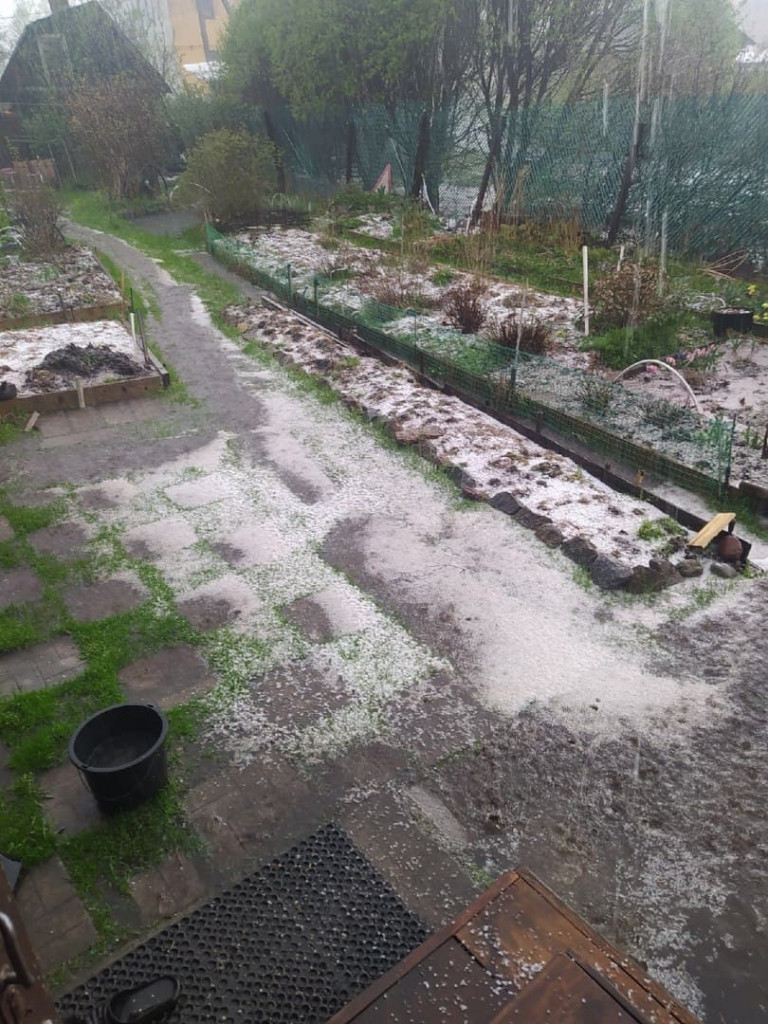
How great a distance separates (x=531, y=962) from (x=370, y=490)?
4508 mm

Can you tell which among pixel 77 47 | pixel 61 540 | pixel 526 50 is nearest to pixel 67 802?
pixel 61 540

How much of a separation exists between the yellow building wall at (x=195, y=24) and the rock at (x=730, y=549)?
46.4 meters

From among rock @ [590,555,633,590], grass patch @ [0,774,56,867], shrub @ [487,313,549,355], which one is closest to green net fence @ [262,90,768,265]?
shrub @ [487,313,549,355]

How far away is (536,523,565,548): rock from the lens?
5.64 metres

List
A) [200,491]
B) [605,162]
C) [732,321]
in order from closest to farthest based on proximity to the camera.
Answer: [200,491]
[732,321]
[605,162]

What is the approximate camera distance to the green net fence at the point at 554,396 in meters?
6.48

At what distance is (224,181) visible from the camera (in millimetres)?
16781

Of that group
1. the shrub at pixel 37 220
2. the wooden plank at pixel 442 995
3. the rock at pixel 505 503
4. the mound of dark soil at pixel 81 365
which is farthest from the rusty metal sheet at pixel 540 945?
the shrub at pixel 37 220

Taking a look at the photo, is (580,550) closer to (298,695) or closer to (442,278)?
(298,695)

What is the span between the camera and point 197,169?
16.8 meters

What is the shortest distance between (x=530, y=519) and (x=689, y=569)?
1305mm

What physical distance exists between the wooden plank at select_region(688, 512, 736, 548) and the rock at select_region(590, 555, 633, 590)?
26.9 inches

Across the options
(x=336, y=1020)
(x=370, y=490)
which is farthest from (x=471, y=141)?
(x=336, y=1020)

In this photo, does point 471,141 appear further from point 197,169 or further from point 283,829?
point 283,829
